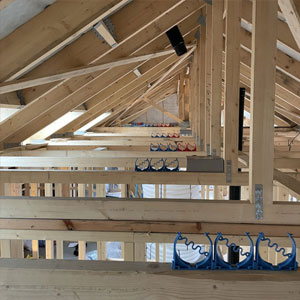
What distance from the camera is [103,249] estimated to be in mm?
5699

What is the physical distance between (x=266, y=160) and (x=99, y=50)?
173cm

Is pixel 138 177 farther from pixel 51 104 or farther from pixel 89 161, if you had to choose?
pixel 51 104

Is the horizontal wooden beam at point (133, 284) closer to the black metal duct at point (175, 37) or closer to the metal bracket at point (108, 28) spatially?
the metal bracket at point (108, 28)

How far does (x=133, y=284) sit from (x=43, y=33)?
1601 mm

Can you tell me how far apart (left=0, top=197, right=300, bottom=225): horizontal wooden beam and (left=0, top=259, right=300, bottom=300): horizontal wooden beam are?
3.09ft

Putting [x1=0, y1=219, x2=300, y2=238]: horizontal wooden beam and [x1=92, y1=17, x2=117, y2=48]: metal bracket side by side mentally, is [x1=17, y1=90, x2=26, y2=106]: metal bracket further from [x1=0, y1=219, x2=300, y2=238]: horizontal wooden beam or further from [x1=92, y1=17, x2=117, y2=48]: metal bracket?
[x1=0, y1=219, x2=300, y2=238]: horizontal wooden beam

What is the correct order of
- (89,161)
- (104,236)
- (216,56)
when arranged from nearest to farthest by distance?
(104,236)
(216,56)
(89,161)

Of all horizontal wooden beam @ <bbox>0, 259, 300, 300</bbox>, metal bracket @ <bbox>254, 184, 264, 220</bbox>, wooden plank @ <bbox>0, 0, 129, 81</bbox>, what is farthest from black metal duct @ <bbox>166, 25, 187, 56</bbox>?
horizontal wooden beam @ <bbox>0, 259, 300, 300</bbox>

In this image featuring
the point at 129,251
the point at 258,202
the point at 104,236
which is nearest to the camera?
the point at 258,202

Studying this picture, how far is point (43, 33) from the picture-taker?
2.07 meters

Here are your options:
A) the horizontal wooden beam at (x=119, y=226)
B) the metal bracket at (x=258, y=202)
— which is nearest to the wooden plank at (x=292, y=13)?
the metal bracket at (x=258, y=202)

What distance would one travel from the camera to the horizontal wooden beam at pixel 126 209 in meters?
2.04

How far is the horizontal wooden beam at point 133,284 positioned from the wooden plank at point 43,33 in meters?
1.35

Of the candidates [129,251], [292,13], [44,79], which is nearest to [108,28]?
[44,79]
